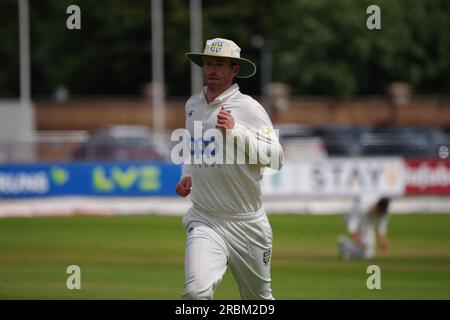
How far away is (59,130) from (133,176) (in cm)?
2493

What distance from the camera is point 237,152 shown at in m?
9.01

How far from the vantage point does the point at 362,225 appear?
19297 mm

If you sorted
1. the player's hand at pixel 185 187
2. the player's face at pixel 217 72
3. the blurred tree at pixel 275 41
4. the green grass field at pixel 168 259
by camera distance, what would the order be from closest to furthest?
the player's face at pixel 217 72
the player's hand at pixel 185 187
the green grass field at pixel 168 259
the blurred tree at pixel 275 41

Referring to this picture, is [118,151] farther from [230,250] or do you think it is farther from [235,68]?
[230,250]

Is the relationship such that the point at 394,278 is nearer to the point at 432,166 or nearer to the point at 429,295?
the point at 429,295

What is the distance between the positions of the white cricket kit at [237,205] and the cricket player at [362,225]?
10.2 metres

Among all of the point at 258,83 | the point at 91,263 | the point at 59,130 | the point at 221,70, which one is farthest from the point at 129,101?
the point at 221,70

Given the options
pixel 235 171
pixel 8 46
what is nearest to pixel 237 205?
pixel 235 171

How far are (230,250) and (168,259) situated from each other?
1066cm

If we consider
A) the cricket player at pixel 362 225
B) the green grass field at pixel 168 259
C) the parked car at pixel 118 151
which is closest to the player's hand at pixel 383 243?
the green grass field at pixel 168 259

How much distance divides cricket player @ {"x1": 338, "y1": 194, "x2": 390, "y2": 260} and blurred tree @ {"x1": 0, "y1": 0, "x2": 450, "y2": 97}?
40351 millimetres

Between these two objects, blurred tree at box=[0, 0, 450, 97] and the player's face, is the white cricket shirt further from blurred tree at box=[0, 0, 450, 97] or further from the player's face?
blurred tree at box=[0, 0, 450, 97]

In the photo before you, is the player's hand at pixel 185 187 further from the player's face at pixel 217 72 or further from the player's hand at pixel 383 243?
the player's hand at pixel 383 243

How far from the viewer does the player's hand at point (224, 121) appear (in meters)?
8.80
